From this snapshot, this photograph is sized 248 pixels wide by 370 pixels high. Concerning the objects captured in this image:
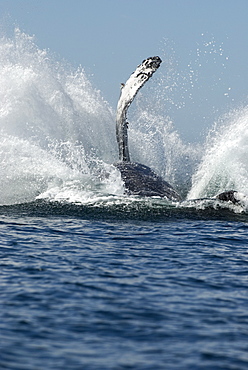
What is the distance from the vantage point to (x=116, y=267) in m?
10.1

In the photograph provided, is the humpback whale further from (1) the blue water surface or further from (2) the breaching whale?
(1) the blue water surface

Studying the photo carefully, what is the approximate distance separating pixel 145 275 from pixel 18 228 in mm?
4519

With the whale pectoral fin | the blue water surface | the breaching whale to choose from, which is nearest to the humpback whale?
the breaching whale

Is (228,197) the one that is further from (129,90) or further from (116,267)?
(116,267)

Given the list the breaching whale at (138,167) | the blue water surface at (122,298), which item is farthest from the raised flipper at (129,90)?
the blue water surface at (122,298)

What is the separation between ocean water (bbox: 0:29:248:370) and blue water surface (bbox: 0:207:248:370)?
0.06ft

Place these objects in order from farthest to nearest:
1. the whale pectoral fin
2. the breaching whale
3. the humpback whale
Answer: the humpback whale, the breaching whale, the whale pectoral fin

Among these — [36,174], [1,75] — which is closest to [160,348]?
[36,174]

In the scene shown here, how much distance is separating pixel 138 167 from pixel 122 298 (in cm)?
1068

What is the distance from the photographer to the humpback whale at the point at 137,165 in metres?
17.5

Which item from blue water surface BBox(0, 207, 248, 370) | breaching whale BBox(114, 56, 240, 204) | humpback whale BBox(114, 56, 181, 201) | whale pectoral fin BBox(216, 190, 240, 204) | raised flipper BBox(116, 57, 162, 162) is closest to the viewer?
blue water surface BBox(0, 207, 248, 370)

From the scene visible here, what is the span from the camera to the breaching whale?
17.4m

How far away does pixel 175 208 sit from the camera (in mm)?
16203

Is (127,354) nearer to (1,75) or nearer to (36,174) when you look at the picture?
(36,174)
